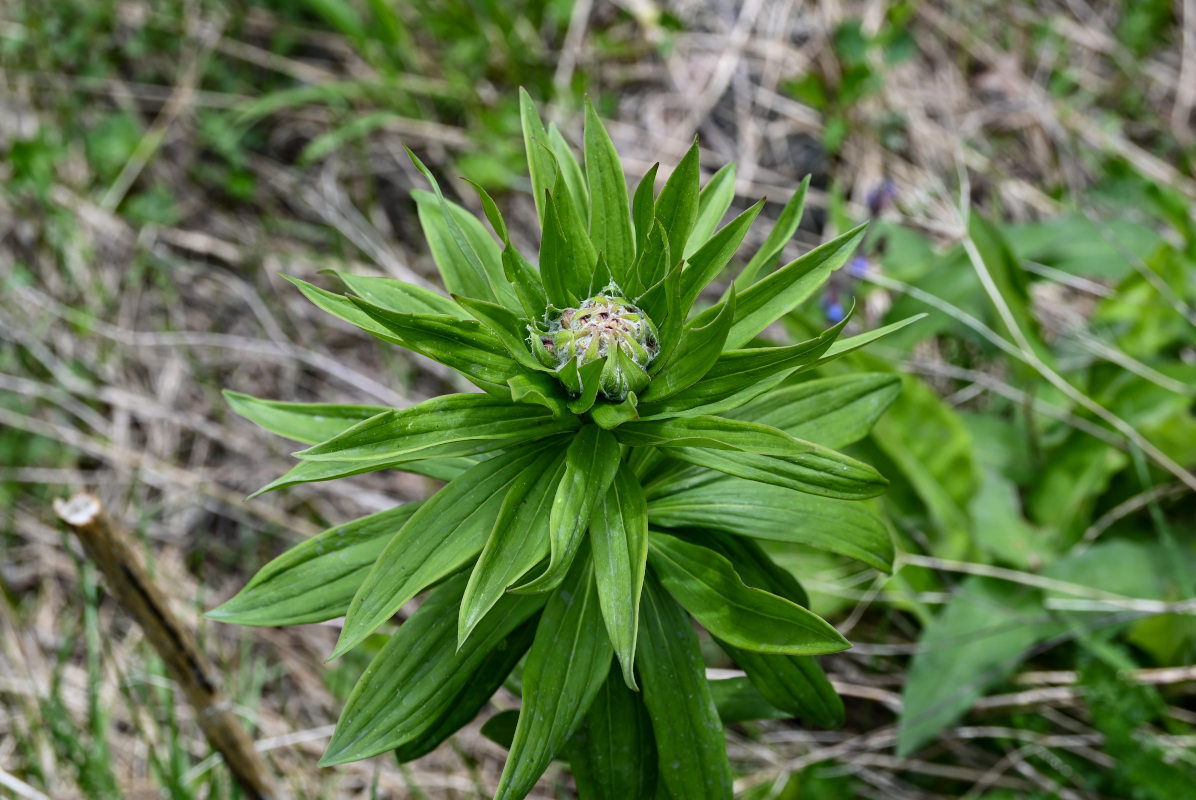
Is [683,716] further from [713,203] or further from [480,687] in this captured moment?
[713,203]

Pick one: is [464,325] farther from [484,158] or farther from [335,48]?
[335,48]

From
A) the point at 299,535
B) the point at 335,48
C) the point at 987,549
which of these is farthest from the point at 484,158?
the point at 987,549

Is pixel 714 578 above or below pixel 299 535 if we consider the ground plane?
below

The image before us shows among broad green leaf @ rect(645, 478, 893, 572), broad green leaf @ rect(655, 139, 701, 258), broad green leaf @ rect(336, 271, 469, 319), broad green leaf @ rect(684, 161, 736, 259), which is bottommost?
broad green leaf @ rect(645, 478, 893, 572)

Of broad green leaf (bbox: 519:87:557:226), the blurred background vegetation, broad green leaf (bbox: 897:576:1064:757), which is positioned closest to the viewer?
broad green leaf (bbox: 519:87:557:226)

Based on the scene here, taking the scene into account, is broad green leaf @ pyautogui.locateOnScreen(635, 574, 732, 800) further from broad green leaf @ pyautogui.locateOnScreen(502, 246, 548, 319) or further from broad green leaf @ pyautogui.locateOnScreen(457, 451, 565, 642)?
broad green leaf @ pyautogui.locateOnScreen(502, 246, 548, 319)

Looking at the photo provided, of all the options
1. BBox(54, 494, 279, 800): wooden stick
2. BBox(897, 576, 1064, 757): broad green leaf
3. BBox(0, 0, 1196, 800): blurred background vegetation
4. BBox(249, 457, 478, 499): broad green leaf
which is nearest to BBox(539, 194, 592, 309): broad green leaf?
BBox(249, 457, 478, 499): broad green leaf

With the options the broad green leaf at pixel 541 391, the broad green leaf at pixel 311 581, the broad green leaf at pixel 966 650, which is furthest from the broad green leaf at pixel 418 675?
the broad green leaf at pixel 966 650
